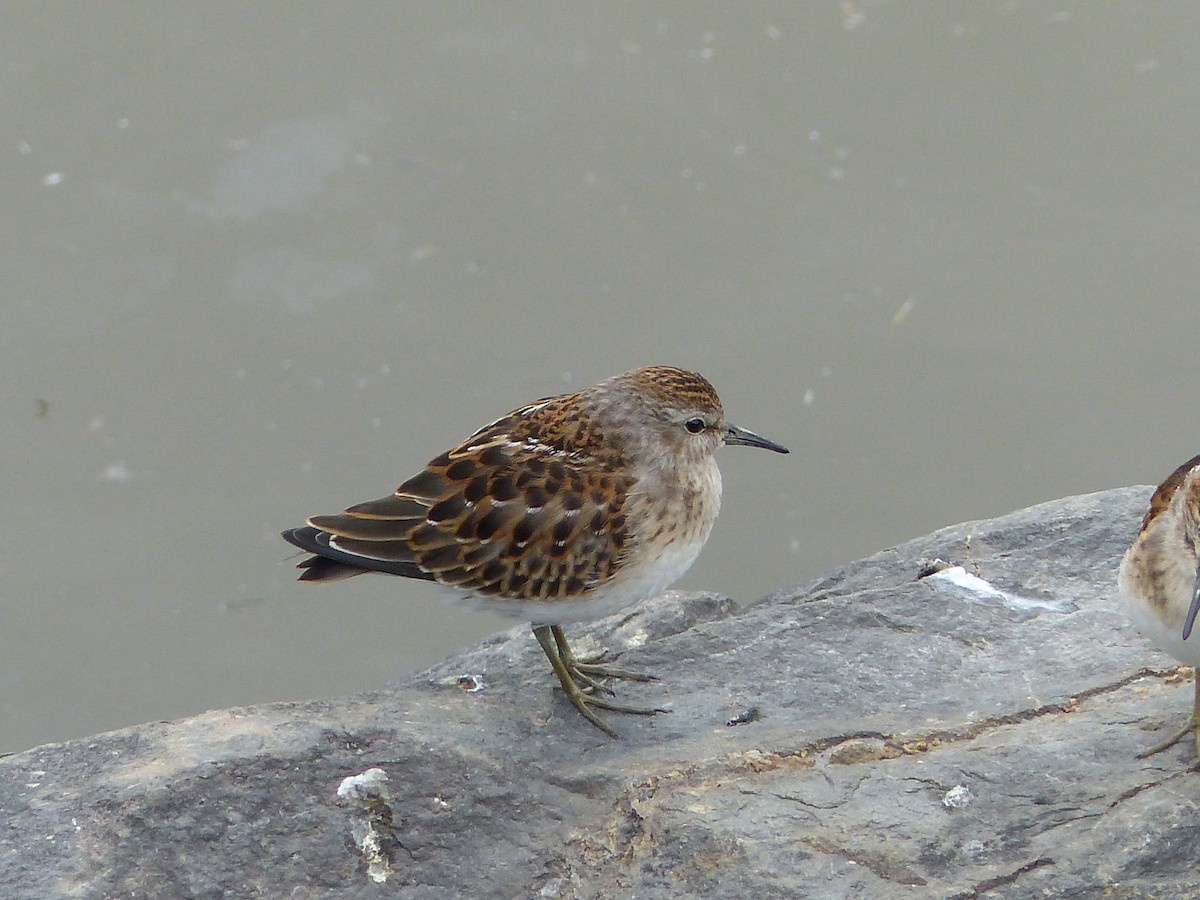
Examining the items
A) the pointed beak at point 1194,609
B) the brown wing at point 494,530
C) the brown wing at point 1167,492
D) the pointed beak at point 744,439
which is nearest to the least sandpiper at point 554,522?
the brown wing at point 494,530

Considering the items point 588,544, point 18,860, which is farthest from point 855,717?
point 18,860

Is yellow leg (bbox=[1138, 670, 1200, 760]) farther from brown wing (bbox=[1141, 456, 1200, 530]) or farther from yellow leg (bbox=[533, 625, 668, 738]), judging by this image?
yellow leg (bbox=[533, 625, 668, 738])

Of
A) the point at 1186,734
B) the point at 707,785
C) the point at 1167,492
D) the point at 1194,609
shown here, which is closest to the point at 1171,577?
the point at 1194,609

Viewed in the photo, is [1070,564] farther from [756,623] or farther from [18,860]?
[18,860]

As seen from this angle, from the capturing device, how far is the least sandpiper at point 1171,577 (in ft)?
15.6

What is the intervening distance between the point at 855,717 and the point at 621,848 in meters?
1.14

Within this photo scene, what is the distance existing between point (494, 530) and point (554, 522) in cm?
24

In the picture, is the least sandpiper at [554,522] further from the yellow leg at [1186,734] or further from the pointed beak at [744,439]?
the yellow leg at [1186,734]

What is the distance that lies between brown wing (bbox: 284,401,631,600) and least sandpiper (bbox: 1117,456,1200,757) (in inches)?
75.9

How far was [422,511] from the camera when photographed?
586cm

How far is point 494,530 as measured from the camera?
5.78 metres

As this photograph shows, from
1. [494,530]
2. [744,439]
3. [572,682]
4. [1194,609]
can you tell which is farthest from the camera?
[744,439]

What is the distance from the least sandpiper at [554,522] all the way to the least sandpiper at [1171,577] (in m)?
1.81

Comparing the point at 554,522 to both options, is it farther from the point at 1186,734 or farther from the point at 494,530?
the point at 1186,734
